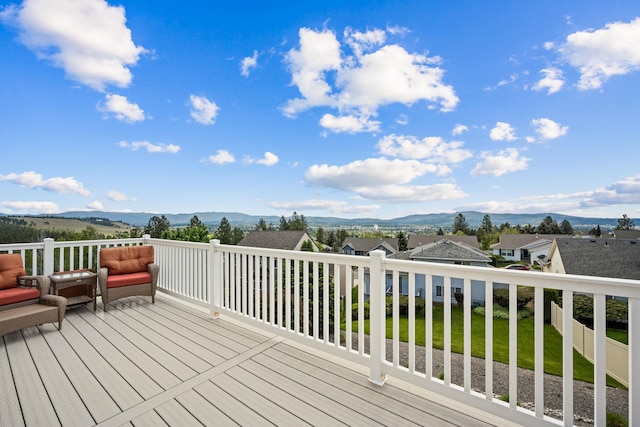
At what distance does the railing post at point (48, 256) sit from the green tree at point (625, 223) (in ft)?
32.4

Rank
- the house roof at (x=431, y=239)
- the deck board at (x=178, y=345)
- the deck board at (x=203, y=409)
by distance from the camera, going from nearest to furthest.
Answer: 1. the deck board at (x=203, y=409)
2. the deck board at (x=178, y=345)
3. the house roof at (x=431, y=239)

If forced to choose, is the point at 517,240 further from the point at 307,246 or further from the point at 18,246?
the point at 18,246

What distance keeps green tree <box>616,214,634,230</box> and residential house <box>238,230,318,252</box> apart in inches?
268

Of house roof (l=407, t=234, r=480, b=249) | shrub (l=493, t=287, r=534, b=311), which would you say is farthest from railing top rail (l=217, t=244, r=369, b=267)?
house roof (l=407, t=234, r=480, b=249)

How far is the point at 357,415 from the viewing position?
1.93 m

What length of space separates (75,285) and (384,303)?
14.3 ft

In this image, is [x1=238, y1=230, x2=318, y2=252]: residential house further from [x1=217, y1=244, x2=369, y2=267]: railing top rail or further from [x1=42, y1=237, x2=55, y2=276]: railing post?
[x1=217, y1=244, x2=369, y2=267]: railing top rail

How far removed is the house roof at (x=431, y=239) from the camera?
8.16m

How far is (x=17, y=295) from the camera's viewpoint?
339 centimetres

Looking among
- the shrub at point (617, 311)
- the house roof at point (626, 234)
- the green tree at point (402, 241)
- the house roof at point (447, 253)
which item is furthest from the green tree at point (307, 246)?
the shrub at point (617, 311)

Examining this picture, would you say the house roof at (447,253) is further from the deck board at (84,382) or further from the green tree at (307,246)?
the deck board at (84,382)

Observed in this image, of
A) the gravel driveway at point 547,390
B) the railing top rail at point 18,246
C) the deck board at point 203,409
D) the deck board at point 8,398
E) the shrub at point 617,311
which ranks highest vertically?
the railing top rail at point 18,246

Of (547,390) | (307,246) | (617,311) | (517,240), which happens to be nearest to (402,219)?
(307,246)

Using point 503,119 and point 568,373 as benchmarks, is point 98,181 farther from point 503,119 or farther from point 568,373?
point 503,119
